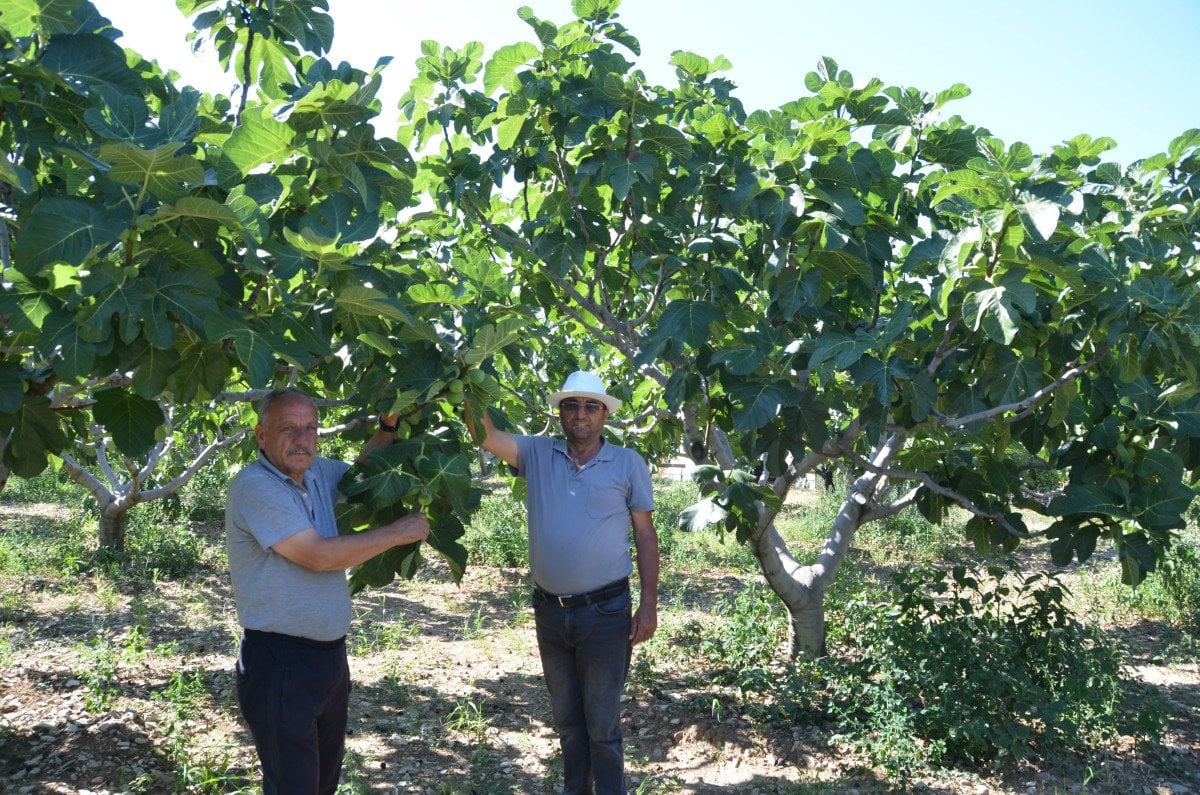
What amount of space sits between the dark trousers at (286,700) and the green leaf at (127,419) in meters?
0.59

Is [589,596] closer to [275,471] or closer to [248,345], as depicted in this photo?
[275,471]

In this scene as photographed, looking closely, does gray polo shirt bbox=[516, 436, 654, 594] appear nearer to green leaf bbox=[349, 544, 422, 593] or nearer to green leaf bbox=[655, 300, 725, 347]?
green leaf bbox=[655, 300, 725, 347]

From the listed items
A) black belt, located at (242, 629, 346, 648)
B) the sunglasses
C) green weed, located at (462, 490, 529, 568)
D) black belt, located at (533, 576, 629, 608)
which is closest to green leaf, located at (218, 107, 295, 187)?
black belt, located at (242, 629, 346, 648)

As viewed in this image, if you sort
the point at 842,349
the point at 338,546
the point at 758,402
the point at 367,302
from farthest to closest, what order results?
1. the point at 758,402
2. the point at 842,349
3. the point at 338,546
4. the point at 367,302

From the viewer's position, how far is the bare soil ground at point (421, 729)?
11.9 feet

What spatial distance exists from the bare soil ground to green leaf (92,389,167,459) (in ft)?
5.84

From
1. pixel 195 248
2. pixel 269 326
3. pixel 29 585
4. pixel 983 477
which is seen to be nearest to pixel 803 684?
pixel 983 477

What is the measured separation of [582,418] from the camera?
3.06 metres

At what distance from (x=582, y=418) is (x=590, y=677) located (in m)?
0.87

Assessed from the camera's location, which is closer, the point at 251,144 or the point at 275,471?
the point at 251,144

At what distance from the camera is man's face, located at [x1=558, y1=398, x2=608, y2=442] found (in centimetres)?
306

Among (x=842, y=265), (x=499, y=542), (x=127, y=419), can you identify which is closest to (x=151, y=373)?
(x=127, y=419)

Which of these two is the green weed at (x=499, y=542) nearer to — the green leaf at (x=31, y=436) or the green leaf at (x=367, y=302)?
the green leaf at (x=31, y=436)

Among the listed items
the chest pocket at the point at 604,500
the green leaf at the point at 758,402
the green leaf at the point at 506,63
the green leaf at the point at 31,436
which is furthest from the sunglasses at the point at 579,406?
the green leaf at the point at 31,436
